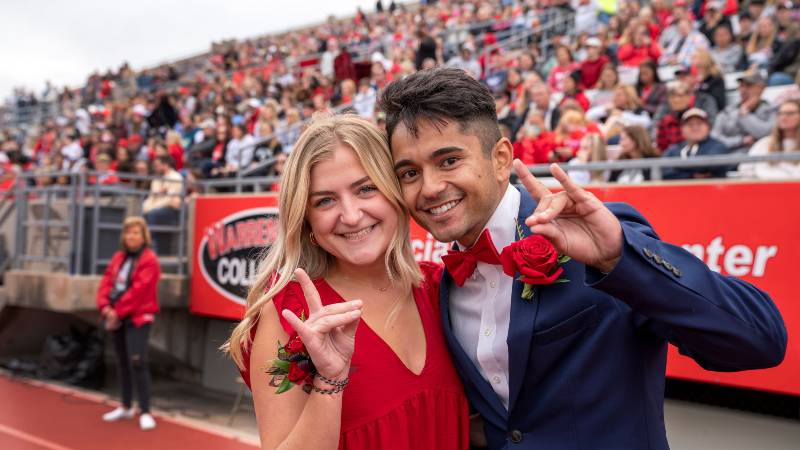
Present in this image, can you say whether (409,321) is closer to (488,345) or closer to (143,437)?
(488,345)

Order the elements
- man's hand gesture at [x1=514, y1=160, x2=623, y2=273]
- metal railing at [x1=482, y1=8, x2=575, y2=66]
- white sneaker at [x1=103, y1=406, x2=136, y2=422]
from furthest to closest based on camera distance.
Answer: metal railing at [x1=482, y1=8, x2=575, y2=66]
white sneaker at [x1=103, y1=406, x2=136, y2=422]
man's hand gesture at [x1=514, y1=160, x2=623, y2=273]

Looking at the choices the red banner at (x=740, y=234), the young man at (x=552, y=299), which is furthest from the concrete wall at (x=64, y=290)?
the young man at (x=552, y=299)

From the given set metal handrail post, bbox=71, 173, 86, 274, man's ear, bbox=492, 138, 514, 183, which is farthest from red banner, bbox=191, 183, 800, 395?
metal handrail post, bbox=71, 173, 86, 274

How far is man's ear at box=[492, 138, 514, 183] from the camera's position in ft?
6.76

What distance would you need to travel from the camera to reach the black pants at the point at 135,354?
6.72 metres

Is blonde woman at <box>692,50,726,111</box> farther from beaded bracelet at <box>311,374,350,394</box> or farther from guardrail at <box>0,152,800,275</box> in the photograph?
beaded bracelet at <box>311,374,350,394</box>

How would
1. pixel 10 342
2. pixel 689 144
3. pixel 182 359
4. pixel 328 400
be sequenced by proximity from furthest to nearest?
pixel 10 342, pixel 182 359, pixel 689 144, pixel 328 400

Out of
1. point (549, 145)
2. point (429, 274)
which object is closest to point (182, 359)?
point (549, 145)

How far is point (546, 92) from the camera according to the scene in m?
7.69

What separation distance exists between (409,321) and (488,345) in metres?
0.36

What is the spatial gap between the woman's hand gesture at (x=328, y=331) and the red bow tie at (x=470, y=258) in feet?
1.61

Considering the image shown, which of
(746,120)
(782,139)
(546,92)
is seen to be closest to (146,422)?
(546,92)

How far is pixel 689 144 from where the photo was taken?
18.1 ft

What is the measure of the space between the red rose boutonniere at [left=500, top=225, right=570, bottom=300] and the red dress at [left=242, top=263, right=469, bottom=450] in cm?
47
